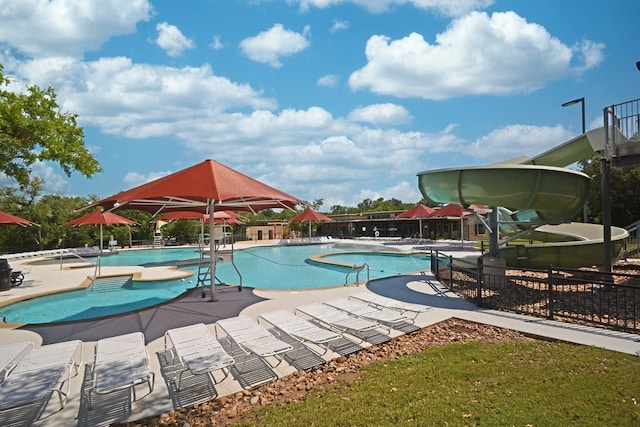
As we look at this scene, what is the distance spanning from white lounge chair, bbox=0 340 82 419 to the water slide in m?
8.56

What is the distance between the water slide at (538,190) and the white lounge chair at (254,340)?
6.36 m

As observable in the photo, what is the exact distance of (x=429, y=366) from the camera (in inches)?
186

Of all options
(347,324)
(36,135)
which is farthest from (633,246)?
(36,135)

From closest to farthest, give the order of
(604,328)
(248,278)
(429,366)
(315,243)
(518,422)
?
(518,422), (429,366), (604,328), (248,278), (315,243)

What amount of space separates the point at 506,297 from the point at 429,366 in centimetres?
544

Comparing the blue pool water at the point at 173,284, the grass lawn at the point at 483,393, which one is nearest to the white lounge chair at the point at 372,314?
the grass lawn at the point at 483,393

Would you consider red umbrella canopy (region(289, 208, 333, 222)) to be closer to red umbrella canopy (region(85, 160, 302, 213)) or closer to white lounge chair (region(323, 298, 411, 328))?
red umbrella canopy (region(85, 160, 302, 213))

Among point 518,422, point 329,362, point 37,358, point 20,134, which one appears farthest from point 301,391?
point 20,134

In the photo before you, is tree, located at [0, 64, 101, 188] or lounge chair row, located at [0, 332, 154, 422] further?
tree, located at [0, 64, 101, 188]

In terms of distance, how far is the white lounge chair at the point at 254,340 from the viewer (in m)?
4.67

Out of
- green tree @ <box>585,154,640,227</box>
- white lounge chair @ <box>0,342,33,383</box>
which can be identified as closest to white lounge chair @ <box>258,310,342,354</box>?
white lounge chair @ <box>0,342,33,383</box>

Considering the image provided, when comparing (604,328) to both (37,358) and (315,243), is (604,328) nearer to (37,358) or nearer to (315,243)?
(37,358)

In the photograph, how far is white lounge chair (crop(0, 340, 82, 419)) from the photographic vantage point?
3374mm

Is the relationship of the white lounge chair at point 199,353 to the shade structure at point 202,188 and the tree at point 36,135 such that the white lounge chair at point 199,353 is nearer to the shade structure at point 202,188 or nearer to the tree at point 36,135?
the shade structure at point 202,188
